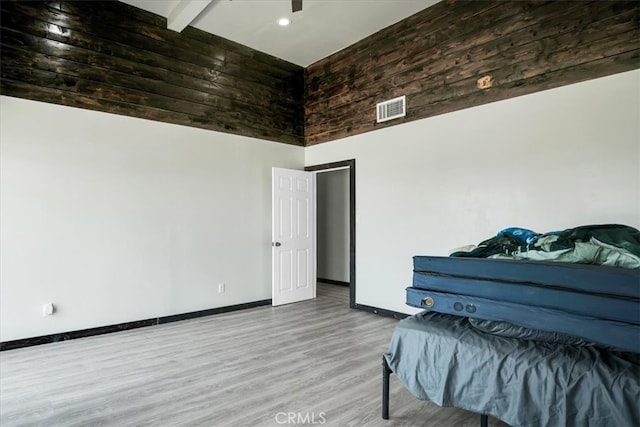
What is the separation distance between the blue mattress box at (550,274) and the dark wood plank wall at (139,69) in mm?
3990

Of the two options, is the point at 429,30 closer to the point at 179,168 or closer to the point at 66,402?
the point at 179,168

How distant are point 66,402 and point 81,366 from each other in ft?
2.25

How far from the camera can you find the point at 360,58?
16.6 ft

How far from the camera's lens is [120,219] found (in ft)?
13.5

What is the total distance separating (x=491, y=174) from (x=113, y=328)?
473 cm

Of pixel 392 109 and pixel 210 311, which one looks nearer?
pixel 392 109

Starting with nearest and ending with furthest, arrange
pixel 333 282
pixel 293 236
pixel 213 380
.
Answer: pixel 213 380, pixel 293 236, pixel 333 282

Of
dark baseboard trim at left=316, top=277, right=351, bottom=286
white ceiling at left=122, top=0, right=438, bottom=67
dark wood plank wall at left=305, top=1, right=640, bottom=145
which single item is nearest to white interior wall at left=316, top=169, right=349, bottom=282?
dark baseboard trim at left=316, top=277, right=351, bottom=286


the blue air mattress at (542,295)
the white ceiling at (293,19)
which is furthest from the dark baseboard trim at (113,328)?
the white ceiling at (293,19)

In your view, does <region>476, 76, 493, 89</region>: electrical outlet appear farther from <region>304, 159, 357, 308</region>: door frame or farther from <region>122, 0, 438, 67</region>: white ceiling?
<region>304, 159, 357, 308</region>: door frame

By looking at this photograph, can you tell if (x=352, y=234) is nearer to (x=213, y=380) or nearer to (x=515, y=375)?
(x=213, y=380)

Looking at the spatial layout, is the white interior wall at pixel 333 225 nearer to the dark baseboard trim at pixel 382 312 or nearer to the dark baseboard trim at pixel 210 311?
the dark baseboard trim at pixel 382 312

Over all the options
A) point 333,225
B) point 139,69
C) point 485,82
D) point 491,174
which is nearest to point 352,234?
point 491,174

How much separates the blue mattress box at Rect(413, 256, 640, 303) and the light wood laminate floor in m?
1.03
